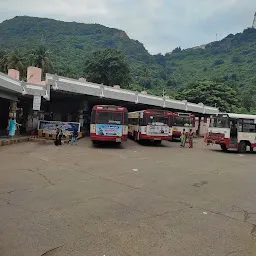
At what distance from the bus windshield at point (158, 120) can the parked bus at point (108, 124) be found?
9.29 feet

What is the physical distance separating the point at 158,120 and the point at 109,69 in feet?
121

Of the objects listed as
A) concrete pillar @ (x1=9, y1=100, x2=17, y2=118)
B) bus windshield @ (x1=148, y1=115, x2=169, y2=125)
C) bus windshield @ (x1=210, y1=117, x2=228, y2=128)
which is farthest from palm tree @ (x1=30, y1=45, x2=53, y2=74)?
bus windshield @ (x1=210, y1=117, x2=228, y2=128)

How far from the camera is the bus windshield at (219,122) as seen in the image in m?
21.2

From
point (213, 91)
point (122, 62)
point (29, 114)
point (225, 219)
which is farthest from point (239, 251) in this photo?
point (122, 62)

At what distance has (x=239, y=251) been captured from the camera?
15.6 feet

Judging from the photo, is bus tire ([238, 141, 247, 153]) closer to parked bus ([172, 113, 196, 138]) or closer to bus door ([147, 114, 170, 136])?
bus door ([147, 114, 170, 136])

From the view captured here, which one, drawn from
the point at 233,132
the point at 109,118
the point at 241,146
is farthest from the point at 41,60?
the point at 241,146

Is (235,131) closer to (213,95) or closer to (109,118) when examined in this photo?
(109,118)

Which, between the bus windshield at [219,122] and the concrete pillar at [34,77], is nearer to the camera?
the bus windshield at [219,122]

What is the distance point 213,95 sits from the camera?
53094 mm

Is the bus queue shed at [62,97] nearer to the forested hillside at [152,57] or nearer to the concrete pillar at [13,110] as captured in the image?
the concrete pillar at [13,110]

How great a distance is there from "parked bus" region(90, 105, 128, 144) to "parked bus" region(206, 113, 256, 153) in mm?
6319

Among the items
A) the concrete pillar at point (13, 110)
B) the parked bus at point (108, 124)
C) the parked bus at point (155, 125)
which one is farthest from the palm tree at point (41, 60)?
the parked bus at point (108, 124)

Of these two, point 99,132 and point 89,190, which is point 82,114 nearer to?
point 99,132
